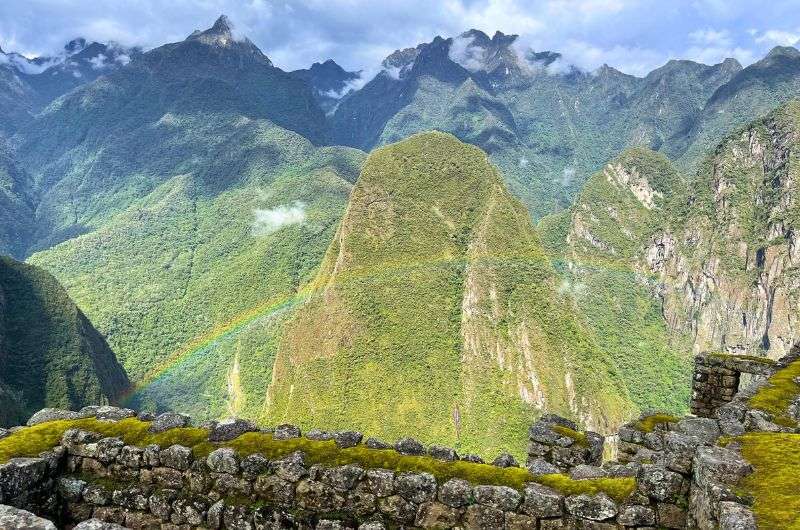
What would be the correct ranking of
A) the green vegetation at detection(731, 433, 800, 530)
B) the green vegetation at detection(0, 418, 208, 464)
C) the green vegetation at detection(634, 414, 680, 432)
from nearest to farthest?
the green vegetation at detection(731, 433, 800, 530)
the green vegetation at detection(0, 418, 208, 464)
the green vegetation at detection(634, 414, 680, 432)

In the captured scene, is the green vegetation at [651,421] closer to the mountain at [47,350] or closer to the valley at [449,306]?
the valley at [449,306]

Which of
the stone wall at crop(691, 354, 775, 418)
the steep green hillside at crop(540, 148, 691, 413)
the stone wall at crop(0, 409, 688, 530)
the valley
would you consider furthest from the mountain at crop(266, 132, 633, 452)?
the stone wall at crop(0, 409, 688, 530)

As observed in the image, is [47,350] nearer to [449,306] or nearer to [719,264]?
[449,306]

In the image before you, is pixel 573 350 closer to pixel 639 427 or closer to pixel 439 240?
pixel 439 240

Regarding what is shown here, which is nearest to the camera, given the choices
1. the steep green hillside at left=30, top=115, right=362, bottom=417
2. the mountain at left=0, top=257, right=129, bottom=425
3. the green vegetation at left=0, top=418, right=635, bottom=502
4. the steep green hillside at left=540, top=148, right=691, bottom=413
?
the green vegetation at left=0, top=418, right=635, bottom=502

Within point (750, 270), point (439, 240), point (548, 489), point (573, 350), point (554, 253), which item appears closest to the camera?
point (548, 489)

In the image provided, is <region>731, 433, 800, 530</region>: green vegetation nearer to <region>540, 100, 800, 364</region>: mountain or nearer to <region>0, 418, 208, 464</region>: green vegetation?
<region>0, 418, 208, 464</region>: green vegetation

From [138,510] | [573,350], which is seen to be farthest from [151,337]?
[138,510]
